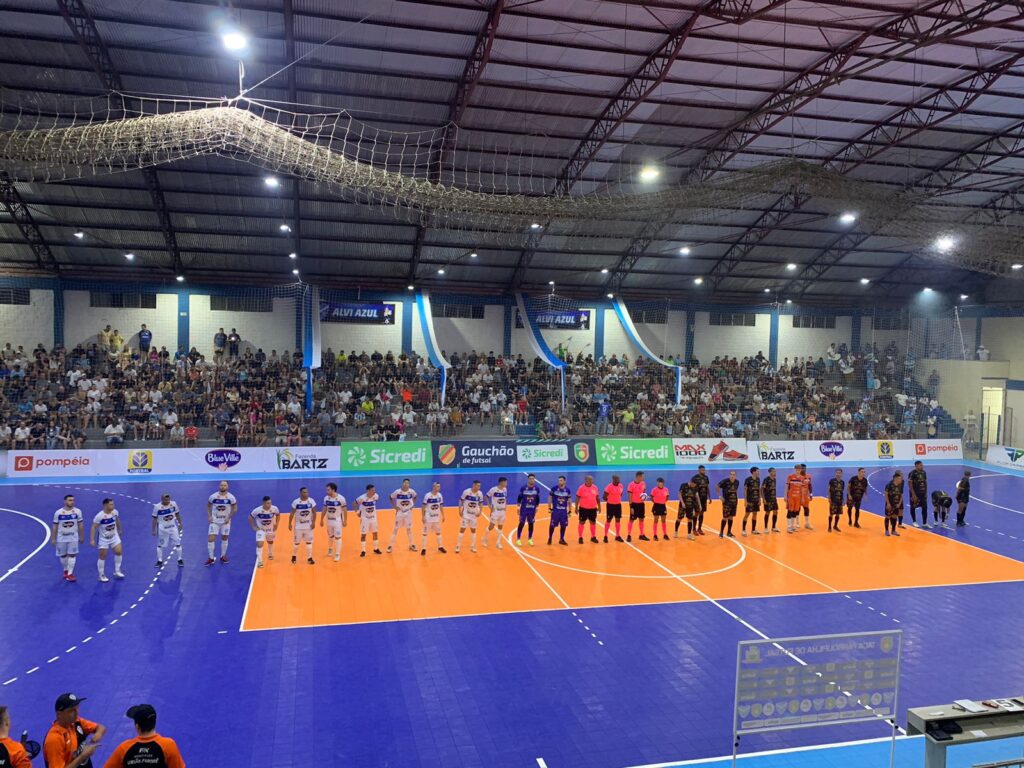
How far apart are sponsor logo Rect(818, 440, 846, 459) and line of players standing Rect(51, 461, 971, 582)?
1087 centimetres

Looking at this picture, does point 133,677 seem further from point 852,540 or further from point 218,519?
point 852,540

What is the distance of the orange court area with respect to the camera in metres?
12.7

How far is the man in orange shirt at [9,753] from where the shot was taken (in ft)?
17.5

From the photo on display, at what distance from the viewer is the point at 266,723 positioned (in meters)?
8.55

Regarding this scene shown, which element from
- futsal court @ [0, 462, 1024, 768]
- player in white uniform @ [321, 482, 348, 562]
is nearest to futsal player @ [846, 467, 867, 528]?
futsal court @ [0, 462, 1024, 768]

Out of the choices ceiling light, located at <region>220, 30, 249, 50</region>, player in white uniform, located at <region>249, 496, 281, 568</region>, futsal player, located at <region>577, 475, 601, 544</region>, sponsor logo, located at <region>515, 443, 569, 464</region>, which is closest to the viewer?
ceiling light, located at <region>220, 30, 249, 50</region>

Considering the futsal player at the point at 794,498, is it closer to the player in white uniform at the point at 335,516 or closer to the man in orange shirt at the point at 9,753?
the player in white uniform at the point at 335,516

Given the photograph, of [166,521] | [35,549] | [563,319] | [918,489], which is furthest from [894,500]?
[563,319]

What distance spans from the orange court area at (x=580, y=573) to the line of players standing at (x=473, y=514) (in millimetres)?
446

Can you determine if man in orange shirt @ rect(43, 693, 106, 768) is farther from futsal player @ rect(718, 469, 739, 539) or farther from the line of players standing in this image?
futsal player @ rect(718, 469, 739, 539)

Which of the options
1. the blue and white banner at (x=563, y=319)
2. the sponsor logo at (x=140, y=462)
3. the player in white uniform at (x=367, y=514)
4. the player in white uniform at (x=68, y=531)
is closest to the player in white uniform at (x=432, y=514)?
the player in white uniform at (x=367, y=514)

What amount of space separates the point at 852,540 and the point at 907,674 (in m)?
8.06

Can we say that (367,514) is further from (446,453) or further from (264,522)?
(446,453)

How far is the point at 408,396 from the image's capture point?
31.2m
